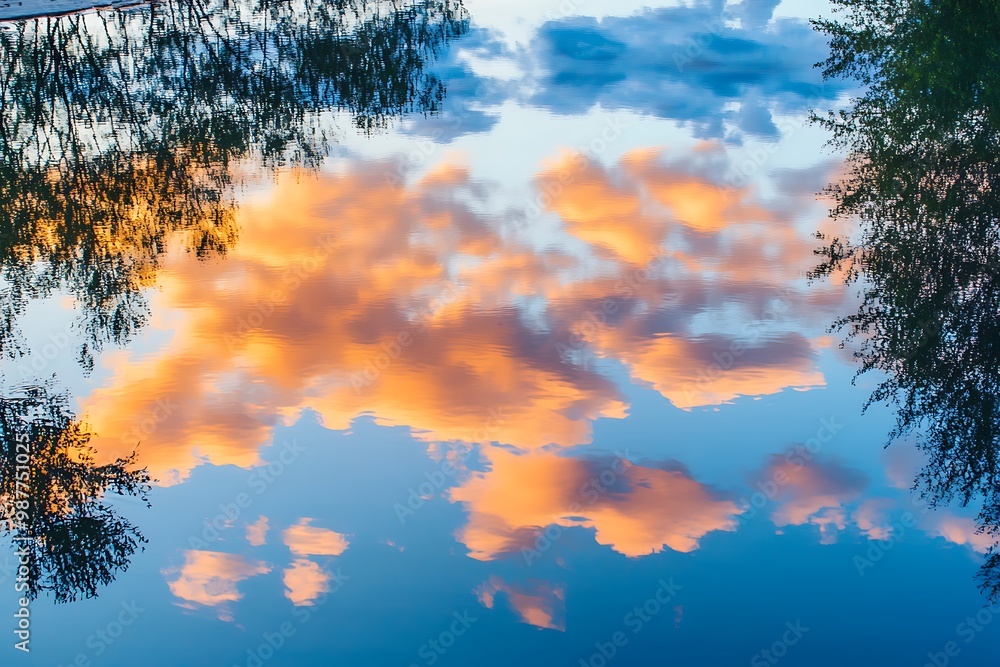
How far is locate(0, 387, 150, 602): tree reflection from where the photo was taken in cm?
1678

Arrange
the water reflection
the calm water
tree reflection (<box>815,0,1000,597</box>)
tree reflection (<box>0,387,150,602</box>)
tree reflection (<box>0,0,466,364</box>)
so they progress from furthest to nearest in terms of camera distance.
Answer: tree reflection (<box>0,0,466,364</box>) → the water reflection → tree reflection (<box>815,0,1000,597</box>) → tree reflection (<box>0,387,150,602</box>) → the calm water

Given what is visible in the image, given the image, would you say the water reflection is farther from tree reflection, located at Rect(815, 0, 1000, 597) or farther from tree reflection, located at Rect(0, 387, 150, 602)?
tree reflection, located at Rect(815, 0, 1000, 597)

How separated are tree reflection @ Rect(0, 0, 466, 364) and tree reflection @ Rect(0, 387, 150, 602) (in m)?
4.05

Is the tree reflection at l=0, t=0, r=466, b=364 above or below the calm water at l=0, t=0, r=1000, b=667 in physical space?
above

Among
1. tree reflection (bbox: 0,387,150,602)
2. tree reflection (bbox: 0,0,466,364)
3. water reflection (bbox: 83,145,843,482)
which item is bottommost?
tree reflection (bbox: 0,387,150,602)

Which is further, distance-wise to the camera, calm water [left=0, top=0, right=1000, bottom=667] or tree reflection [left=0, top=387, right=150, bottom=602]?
tree reflection [left=0, top=387, right=150, bottom=602]

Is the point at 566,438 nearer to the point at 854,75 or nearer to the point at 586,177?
the point at 586,177

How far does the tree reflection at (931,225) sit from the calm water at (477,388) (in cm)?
14

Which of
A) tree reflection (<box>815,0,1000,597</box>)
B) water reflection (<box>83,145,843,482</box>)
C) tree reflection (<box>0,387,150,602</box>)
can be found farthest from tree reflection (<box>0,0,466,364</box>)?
tree reflection (<box>815,0,1000,597</box>)

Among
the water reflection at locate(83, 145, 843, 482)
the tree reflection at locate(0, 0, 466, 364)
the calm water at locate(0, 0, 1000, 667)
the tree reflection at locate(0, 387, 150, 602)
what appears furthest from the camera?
the tree reflection at locate(0, 0, 466, 364)

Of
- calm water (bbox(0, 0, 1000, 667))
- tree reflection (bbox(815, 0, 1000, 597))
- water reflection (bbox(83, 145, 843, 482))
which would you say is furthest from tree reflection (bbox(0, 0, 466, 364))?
tree reflection (bbox(815, 0, 1000, 597))

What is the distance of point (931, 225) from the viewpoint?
1156 inches

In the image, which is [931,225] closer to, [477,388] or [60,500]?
[477,388]

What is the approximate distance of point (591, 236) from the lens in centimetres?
3072
